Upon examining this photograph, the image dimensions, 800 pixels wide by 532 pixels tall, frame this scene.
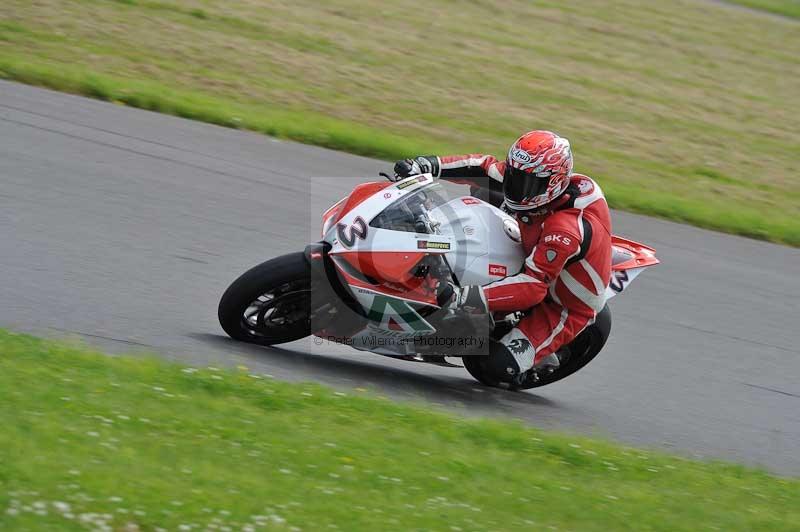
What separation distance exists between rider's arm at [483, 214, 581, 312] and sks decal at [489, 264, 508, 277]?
0.05 meters

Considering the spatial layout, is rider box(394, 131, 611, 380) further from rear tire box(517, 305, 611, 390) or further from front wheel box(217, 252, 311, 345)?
front wheel box(217, 252, 311, 345)

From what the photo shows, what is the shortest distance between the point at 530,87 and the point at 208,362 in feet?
31.4

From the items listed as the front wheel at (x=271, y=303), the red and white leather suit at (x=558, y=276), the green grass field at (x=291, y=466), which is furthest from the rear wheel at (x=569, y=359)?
the front wheel at (x=271, y=303)

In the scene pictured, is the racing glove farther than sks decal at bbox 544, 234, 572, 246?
Yes

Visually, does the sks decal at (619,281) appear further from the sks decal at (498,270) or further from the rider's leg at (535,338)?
the sks decal at (498,270)

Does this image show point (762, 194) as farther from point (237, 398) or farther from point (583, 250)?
point (237, 398)

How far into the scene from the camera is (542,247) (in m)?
6.04

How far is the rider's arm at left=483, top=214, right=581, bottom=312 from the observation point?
602 centimetres

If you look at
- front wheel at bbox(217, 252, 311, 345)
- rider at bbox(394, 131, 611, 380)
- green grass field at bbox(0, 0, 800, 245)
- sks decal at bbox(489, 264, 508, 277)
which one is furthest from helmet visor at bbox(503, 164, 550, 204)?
green grass field at bbox(0, 0, 800, 245)

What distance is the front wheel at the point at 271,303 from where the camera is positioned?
582cm

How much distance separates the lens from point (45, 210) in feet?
25.3

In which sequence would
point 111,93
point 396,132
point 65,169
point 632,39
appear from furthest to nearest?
point 632,39 < point 396,132 < point 111,93 < point 65,169

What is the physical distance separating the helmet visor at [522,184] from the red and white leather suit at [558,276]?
190 millimetres

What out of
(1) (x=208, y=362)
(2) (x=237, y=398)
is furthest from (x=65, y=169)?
(2) (x=237, y=398)
